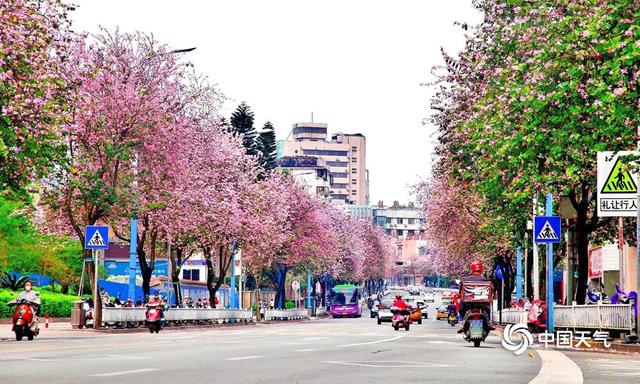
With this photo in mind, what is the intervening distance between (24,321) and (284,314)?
2384 inches

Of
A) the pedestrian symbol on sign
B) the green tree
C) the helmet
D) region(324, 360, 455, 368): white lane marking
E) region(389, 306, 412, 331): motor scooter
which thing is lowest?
region(324, 360, 455, 368): white lane marking

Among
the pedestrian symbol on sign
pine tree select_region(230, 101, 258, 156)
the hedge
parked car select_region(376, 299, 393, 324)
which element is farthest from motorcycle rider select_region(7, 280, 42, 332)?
pine tree select_region(230, 101, 258, 156)

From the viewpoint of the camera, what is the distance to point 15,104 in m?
28.0

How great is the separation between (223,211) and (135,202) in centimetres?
1619

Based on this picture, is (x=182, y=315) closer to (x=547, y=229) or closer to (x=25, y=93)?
(x=547, y=229)

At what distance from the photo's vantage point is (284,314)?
90875 mm

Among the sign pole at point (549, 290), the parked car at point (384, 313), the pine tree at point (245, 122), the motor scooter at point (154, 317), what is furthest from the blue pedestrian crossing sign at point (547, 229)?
the pine tree at point (245, 122)

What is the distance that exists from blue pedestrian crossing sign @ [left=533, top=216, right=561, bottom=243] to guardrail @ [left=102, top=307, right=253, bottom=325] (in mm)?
17279

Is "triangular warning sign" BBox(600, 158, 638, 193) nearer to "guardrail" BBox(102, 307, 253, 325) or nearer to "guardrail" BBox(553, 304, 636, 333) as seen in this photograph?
"guardrail" BBox(553, 304, 636, 333)

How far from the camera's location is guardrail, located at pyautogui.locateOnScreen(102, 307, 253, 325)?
4484cm

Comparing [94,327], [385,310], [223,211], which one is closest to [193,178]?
[223,211]

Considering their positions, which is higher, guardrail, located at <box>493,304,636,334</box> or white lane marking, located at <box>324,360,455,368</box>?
guardrail, located at <box>493,304,636,334</box>

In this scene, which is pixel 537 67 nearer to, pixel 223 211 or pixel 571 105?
pixel 571 105

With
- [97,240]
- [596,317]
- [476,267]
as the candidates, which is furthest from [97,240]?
[596,317]
